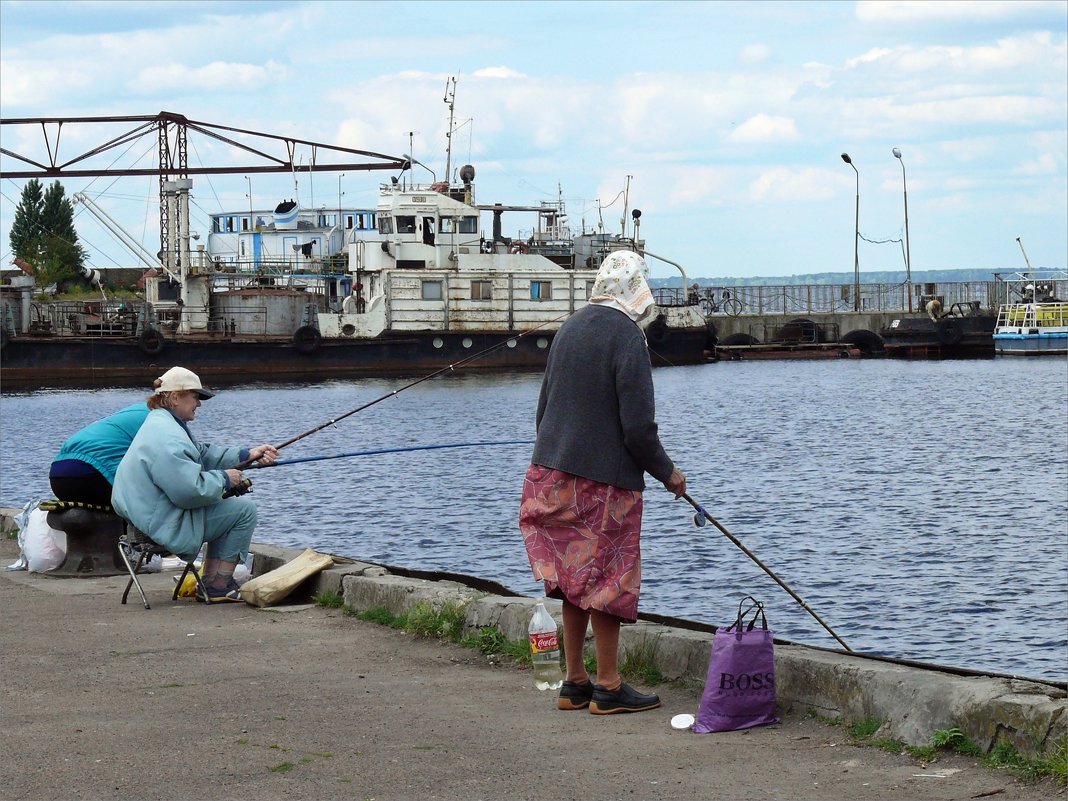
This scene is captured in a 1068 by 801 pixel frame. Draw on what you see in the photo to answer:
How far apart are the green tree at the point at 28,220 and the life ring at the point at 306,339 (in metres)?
37.1

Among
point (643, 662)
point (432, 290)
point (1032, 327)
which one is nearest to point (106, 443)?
point (643, 662)

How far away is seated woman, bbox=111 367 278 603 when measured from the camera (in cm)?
724

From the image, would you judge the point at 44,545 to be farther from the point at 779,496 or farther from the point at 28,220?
the point at 28,220

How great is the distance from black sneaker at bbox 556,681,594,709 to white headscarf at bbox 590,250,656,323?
4.43 ft

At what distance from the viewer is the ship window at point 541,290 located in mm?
47375

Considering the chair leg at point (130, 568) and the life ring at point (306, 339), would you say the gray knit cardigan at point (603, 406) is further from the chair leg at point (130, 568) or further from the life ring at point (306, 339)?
the life ring at point (306, 339)

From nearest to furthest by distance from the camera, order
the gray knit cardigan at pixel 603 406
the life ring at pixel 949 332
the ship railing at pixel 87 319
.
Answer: the gray knit cardigan at pixel 603 406 → the ship railing at pixel 87 319 → the life ring at pixel 949 332

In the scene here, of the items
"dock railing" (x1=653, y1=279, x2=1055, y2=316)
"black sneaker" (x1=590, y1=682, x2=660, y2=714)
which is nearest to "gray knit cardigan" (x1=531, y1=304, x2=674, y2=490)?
"black sneaker" (x1=590, y1=682, x2=660, y2=714)

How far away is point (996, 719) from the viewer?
14.5 feet

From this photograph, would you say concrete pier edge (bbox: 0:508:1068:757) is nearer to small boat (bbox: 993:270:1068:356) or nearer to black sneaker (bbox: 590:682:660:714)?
black sneaker (bbox: 590:682:660:714)

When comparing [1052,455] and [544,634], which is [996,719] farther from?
[1052,455]

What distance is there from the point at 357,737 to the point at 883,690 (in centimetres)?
176

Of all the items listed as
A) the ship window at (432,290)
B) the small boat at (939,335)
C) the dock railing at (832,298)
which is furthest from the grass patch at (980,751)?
the dock railing at (832,298)

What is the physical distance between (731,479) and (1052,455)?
649 centimetres
